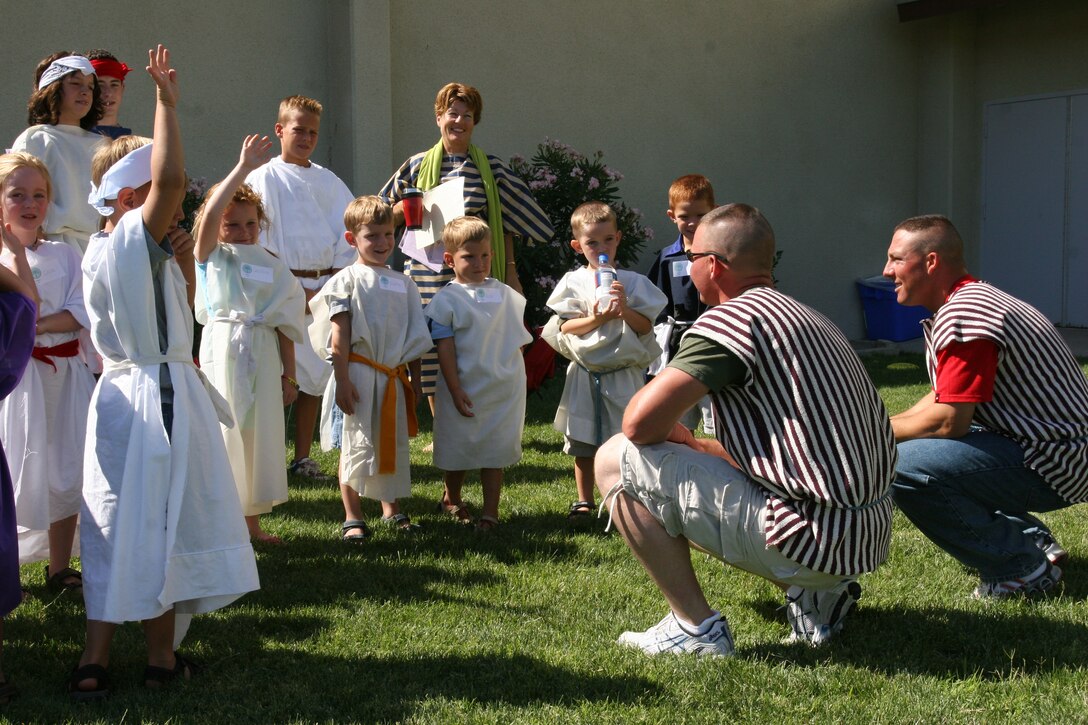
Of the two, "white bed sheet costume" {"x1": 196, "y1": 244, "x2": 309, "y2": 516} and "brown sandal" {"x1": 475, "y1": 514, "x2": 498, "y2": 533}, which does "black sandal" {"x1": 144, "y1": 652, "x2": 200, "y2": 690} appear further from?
"brown sandal" {"x1": 475, "y1": 514, "x2": 498, "y2": 533}

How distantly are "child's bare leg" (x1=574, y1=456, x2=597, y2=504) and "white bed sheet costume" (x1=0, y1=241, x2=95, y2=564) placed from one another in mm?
2317

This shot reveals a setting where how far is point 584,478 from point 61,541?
238cm

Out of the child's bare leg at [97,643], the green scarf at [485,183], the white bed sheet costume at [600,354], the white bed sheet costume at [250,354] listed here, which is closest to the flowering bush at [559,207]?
the green scarf at [485,183]

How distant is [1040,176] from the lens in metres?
14.6

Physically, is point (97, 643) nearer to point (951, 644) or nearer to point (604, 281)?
point (951, 644)

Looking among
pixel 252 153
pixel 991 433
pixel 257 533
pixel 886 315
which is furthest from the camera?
pixel 886 315

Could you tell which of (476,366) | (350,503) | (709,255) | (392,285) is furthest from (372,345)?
(709,255)

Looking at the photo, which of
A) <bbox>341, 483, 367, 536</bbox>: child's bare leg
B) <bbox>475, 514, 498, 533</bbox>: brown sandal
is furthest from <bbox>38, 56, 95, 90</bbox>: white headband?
<bbox>475, 514, 498, 533</bbox>: brown sandal

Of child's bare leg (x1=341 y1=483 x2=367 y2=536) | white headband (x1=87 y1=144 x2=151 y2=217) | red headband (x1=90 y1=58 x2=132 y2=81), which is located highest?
red headband (x1=90 y1=58 x2=132 y2=81)

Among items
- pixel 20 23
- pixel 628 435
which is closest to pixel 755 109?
pixel 20 23

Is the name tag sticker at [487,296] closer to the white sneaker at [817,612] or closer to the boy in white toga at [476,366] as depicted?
the boy in white toga at [476,366]

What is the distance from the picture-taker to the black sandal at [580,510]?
556 centimetres

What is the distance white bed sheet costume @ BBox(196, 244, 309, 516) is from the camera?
4.92m

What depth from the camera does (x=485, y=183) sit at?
247 inches
